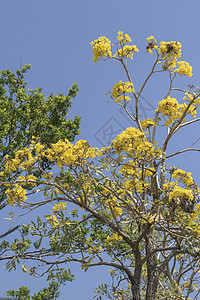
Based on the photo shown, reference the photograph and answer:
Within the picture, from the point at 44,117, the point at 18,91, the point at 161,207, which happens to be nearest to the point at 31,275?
the point at 161,207

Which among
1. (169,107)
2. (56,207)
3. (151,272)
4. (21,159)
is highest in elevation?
(169,107)

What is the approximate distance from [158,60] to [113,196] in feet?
8.72

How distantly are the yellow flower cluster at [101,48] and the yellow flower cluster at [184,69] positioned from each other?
120 centimetres

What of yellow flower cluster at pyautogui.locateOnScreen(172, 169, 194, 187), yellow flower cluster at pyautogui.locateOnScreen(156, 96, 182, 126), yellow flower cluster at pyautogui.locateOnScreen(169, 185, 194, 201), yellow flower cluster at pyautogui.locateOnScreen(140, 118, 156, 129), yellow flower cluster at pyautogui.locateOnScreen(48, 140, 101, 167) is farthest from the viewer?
yellow flower cluster at pyautogui.locateOnScreen(140, 118, 156, 129)

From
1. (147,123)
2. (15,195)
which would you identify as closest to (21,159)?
(15,195)

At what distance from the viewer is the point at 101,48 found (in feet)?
17.9

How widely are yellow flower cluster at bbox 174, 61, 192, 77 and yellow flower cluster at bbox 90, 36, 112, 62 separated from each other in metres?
1.20

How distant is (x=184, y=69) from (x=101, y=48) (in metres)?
1.45

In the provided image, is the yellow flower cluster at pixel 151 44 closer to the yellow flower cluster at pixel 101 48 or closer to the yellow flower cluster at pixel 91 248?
the yellow flower cluster at pixel 101 48

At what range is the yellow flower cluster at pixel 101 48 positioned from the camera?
5465 millimetres

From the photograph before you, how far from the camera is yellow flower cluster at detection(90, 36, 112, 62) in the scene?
546 cm

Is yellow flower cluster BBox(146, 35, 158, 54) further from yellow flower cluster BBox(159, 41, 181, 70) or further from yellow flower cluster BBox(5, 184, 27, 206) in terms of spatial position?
yellow flower cluster BBox(5, 184, 27, 206)

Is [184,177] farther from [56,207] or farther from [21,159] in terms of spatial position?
[21,159]

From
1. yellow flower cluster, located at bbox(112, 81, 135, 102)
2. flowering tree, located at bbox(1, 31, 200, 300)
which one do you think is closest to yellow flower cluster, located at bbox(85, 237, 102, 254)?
flowering tree, located at bbox(1, 31, 200, 300)
